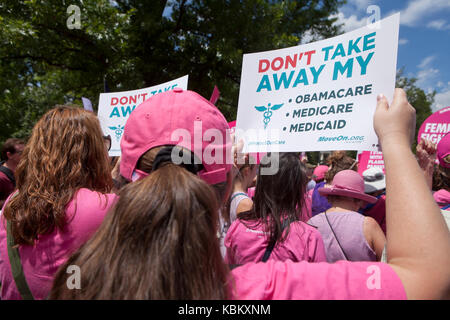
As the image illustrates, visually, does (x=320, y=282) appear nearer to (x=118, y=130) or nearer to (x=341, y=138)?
(x=341, y=138)

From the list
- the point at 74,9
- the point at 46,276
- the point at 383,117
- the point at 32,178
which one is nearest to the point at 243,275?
the point at 383,117

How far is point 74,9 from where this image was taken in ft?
20.0

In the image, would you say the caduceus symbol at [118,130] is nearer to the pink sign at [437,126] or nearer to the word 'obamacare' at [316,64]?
the word 'obamacare' at [316,64]

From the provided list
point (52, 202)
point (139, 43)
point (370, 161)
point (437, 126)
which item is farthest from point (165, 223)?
point (139, 43)

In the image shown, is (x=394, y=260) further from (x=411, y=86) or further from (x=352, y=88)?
(x=411, y=86)

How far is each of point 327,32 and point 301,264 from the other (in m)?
10.6

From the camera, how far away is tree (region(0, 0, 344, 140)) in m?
6.61

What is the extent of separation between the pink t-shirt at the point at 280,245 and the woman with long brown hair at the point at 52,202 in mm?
847

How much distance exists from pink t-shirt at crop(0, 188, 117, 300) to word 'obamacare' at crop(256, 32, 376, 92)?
1364 mm

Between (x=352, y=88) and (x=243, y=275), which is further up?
(x=352, y=88)

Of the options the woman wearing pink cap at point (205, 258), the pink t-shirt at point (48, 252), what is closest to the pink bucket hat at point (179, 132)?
the woman wearing pink cap at point (205, 258)

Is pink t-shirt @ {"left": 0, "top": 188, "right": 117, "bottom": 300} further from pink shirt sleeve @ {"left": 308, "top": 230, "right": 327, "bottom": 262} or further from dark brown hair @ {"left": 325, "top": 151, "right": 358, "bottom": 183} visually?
dark brown hair @ {"left": 325, "top": 151, "right": 358, "bottom": 183}

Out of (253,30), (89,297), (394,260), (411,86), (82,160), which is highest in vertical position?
(411,86)

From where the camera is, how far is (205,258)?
67 cm
